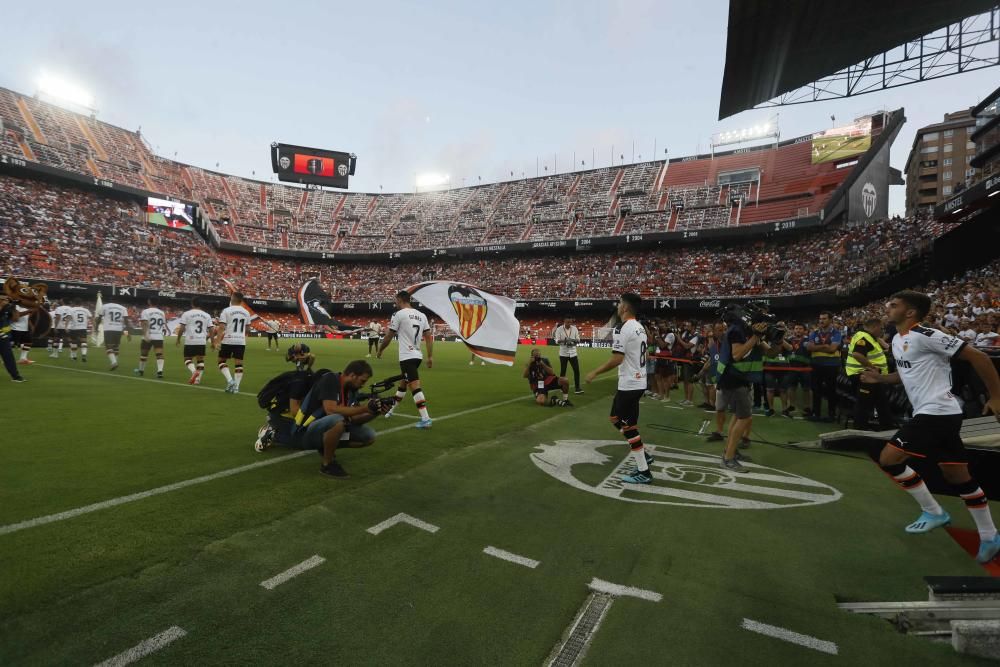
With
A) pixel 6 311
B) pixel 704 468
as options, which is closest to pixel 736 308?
pixel 704 468

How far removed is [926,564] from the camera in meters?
3.55

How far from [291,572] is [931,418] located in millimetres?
5078

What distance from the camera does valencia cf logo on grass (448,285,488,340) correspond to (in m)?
13.0

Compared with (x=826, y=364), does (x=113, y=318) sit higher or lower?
higher

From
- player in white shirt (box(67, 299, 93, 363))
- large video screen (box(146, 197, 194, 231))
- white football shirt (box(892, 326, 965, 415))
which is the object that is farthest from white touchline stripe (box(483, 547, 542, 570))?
large video screen (box(146, 197, 194, 231))

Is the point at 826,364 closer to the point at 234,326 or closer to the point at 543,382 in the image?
the point at 543,382

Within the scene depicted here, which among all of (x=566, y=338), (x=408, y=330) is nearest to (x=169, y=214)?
(x=566, y=338)

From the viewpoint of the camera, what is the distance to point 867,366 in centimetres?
770

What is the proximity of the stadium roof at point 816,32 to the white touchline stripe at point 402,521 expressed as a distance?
20.5 meters

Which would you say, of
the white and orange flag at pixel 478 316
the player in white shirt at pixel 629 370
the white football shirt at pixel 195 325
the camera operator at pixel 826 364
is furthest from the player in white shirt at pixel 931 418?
the white football shirt at pixel 195 325

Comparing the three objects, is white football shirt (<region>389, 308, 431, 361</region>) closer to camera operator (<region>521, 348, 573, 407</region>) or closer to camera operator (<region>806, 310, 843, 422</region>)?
camera operator (<region>521, 348, 573, 407</region>)

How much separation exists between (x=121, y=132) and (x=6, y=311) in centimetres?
6077

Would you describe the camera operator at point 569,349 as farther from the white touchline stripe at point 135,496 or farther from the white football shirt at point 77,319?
the white football shirt at point 77,319

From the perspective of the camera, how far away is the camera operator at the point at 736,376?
6035mm
